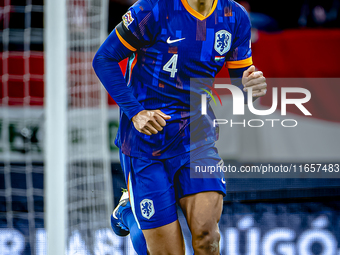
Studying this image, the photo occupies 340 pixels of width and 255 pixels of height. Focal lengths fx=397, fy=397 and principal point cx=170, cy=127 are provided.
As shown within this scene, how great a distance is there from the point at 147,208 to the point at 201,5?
612 mm

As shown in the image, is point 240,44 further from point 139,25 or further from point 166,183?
point 166,183

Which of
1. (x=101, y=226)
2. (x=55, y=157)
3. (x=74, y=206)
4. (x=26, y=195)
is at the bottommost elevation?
(x=26, y=195)

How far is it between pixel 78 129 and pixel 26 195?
129cm

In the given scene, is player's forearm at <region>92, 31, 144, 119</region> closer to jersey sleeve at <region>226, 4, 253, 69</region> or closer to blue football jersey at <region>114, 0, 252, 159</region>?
blue football jersey at <region>114, 0, 252, 159</region>

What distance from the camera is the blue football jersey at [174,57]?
3.68 ft

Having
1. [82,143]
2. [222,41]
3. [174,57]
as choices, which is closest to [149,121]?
[174,57]

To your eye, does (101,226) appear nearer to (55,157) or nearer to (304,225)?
(55,157)

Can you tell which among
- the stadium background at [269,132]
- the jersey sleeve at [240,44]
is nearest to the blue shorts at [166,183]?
the jersey sleeve at [240,44]

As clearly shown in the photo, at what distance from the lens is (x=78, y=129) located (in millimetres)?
1549

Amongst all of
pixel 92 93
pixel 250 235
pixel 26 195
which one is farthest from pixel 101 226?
pixel 26 195

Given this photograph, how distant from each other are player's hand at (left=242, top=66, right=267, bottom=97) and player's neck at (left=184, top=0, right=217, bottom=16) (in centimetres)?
21

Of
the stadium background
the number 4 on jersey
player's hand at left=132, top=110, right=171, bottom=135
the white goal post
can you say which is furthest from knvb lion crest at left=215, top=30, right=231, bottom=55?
the stadium background

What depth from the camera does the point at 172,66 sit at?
1.14m

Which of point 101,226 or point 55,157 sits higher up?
point 55,157
